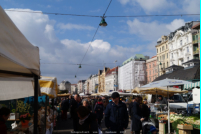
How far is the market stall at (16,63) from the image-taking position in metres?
2.27

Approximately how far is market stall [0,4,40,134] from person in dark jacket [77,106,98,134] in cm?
87

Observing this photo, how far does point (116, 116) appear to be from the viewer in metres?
5.21

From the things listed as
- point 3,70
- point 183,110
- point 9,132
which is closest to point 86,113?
point 3,70

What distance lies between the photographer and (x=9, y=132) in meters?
5.61

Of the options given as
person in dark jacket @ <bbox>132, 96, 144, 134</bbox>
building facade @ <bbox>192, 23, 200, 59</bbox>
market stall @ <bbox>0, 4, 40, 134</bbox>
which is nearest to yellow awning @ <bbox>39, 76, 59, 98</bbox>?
market stall @ <bbox>0, 4, 40, 134</bbox>

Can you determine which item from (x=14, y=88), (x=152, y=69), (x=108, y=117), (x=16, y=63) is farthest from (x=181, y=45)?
(x=16, y=63)

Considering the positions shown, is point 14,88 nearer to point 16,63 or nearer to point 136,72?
point 16,63

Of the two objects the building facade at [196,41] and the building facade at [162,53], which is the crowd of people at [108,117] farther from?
the building facade at [162,53]

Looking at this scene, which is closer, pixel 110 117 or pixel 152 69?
pixel 110 117

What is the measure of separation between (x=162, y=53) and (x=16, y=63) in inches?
2628

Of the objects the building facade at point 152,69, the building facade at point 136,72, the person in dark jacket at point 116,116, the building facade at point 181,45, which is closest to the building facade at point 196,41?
the building facade at point 181,45

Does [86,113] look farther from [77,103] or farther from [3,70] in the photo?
[77,103]

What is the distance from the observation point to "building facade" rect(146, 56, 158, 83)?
68.8m

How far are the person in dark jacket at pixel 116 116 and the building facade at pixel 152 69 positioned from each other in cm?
6521
